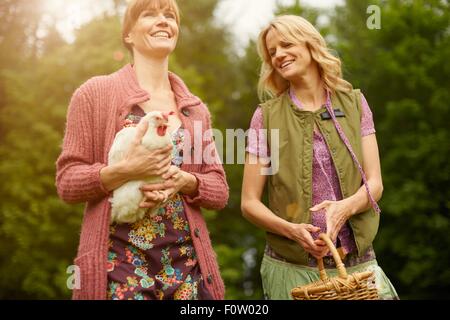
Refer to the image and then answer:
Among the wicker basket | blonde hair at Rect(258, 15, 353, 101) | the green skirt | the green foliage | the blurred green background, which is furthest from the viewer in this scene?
the green foliage

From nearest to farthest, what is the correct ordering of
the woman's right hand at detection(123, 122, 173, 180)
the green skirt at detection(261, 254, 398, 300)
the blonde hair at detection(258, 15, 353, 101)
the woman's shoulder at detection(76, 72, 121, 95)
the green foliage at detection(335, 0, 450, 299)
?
the woman's right hand at detection(123, 122, 173, 180), the woman's shoulder at detection(76, 72, 121, 95), the green skirt at detection(261, 254, 398, 300), the blonde hair at detection(258, 15, 353, 101), the green foliage at detection(335, 0, 450, 299)

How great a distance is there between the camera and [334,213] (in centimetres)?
254

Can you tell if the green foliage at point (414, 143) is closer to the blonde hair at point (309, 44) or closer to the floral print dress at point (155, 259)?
the blonde hair at point (309, 44)

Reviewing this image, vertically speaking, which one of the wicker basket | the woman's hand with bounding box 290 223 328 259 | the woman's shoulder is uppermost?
the woman's shoulder

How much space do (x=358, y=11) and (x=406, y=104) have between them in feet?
8.78

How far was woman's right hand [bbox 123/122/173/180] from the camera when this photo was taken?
211 centimetres

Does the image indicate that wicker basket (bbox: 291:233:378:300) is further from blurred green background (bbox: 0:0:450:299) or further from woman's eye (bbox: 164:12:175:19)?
blurred green background (bbox: 0:0:450:299)

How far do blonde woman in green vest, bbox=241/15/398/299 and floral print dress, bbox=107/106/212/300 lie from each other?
1.84 ft

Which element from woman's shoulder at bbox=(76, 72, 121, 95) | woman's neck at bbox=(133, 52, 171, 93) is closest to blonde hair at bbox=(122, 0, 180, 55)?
woman's neck at bbox=(133, 52, 171, 93)

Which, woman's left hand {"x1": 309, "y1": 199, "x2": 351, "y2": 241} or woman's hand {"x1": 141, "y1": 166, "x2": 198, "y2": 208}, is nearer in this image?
woman's hand {"x1": 141, "y1": 166, "x2": 198, "y2": 208}

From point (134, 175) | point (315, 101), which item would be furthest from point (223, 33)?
point (134, 175)

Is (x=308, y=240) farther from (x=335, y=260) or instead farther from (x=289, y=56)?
(x=289, y=56)

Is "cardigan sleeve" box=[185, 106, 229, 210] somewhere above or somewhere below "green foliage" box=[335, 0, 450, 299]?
below

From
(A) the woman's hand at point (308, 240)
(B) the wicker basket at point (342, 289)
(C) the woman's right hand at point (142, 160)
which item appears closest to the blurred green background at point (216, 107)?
(A) the woman's hand at point (308, 240)
